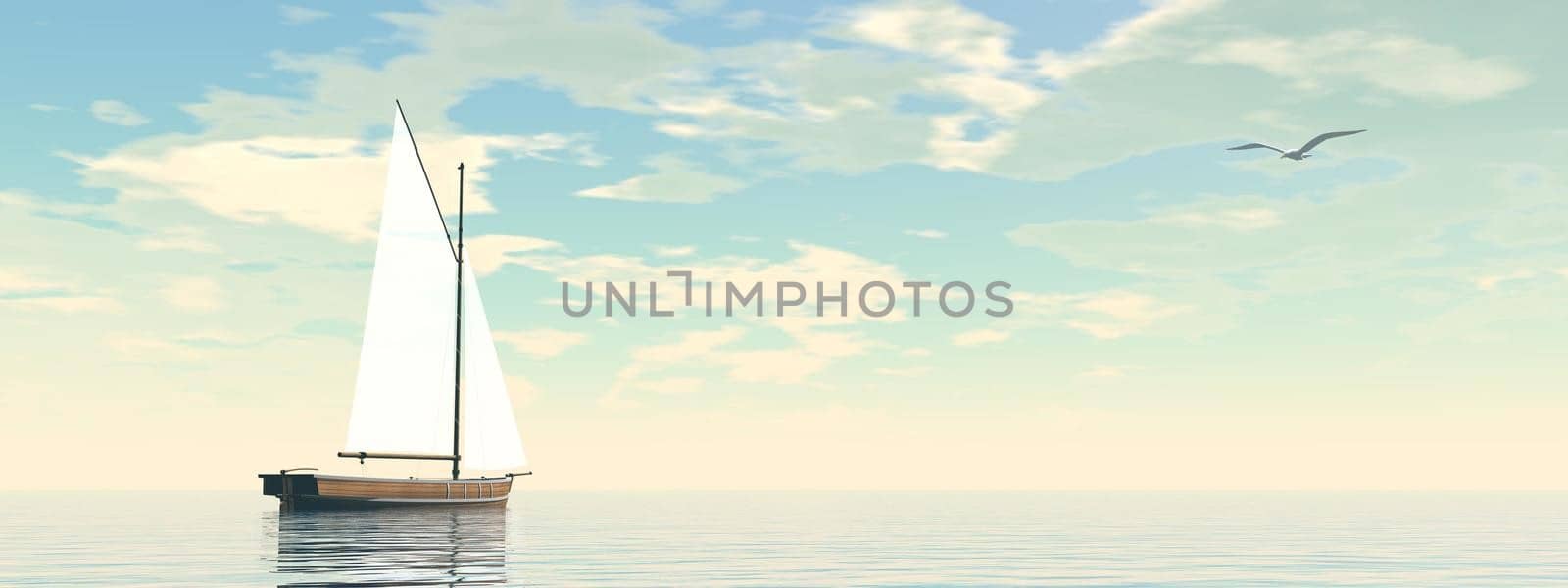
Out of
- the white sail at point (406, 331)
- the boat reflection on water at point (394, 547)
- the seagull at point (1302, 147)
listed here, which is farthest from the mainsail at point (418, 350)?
the seagull at point (1302, 147)

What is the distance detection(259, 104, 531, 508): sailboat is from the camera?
230ft

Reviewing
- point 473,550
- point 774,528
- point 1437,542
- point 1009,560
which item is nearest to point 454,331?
point 774,528

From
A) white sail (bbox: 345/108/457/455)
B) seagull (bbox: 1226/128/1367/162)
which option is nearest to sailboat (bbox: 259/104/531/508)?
white sail (bbox: 345/108/457/455)

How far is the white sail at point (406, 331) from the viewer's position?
69.6m

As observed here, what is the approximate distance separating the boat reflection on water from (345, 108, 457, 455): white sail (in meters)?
4.03

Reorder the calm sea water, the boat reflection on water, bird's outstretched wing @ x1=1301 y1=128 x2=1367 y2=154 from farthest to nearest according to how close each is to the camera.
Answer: bird's outstretched wing @ x1=1301 y1=128 x2=1367 y2=154 < the calm sea water < the boat reflection on water

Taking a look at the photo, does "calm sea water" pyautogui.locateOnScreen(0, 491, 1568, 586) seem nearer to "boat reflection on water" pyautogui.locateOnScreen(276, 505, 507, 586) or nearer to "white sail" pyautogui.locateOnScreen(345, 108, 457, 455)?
"boat reflection on water" pyautogui.locateOnScreen(276, 505, 507, 586)

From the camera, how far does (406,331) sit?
71.4m

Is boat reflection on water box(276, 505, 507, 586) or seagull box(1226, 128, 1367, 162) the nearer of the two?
boat reflection on water box(276, 505, 507, 586)

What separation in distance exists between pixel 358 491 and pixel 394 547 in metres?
23.7

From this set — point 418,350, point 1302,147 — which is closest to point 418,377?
point 418,350

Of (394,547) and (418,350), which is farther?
(418,350)

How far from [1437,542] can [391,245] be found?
5351cm

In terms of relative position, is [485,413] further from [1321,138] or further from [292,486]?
[1321,138]
